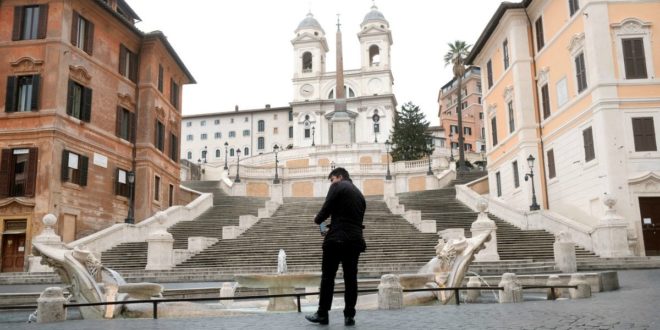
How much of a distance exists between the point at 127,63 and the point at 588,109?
25838 millimetres

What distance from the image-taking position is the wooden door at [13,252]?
25.3 metres

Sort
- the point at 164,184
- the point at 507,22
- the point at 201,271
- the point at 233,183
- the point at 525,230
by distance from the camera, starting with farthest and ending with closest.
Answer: the point at 233,183, the point at 164,184, the point at 507,22, the point at 525,230, the point at 201,271

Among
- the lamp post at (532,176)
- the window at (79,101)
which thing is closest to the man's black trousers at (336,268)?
the lamp post at (532,176)

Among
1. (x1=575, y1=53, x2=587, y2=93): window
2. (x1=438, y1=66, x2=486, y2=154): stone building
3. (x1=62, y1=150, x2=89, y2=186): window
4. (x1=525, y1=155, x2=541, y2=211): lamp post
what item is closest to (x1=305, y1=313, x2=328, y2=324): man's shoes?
(x1=525, y1=155, x2=541, y2=211): lamp post

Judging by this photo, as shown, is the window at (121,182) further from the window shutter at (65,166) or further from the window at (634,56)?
the window at (634,56)

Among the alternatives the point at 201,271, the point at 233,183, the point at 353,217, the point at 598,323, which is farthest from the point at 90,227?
the point at 598,323

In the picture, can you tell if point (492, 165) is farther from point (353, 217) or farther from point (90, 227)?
point (353, 217)

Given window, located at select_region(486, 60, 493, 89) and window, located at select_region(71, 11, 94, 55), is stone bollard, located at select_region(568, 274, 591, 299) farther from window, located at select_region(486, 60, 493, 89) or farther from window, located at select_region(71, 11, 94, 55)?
window, located at select_region(486, 60, 493, 89)

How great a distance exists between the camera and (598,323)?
683 cm

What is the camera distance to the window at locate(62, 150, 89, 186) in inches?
1067

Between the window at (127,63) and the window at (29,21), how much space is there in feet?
18.3

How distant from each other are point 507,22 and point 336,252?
29.8 m

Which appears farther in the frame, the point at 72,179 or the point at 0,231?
the point at 72,179

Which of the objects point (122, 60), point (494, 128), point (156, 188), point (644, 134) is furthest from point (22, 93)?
point (644, 134)
